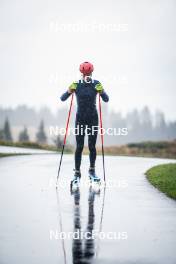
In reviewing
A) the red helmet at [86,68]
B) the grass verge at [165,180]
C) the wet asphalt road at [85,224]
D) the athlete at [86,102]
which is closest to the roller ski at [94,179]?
the wet asphalt road at [85,224]

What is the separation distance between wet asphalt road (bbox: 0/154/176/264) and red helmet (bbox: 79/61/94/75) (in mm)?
2425

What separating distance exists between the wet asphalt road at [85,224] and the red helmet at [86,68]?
242 cm

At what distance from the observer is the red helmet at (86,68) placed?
37.8 feet

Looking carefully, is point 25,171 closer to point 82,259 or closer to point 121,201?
point 121,201

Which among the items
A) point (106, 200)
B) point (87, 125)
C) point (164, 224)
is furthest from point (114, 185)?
point (164, 224)

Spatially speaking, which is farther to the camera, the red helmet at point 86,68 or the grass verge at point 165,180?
the red helmet at point 86,68

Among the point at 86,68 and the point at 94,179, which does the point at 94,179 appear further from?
the point at 86,68

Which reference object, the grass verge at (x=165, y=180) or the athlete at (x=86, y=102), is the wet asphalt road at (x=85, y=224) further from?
the athlete at (x=86, y=102)

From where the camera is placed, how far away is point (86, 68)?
11516 mm

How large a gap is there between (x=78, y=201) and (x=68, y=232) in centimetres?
271

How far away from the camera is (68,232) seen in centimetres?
700

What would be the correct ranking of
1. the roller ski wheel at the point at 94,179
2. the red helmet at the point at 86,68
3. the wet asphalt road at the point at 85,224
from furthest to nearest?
the roller ski wheel at the point at 94,179 < the red helmet at the point at 86,68 < the wet asphalt road at the point at 85,224

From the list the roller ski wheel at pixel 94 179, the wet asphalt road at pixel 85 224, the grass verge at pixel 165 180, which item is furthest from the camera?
the roller ski wheel at pixel 94 179

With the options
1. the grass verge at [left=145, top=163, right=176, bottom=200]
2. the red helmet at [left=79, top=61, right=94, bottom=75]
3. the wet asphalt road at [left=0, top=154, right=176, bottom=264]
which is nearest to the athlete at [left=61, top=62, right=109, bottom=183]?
the red helmet at [left=79, top=61, right=94, bottom=75]
